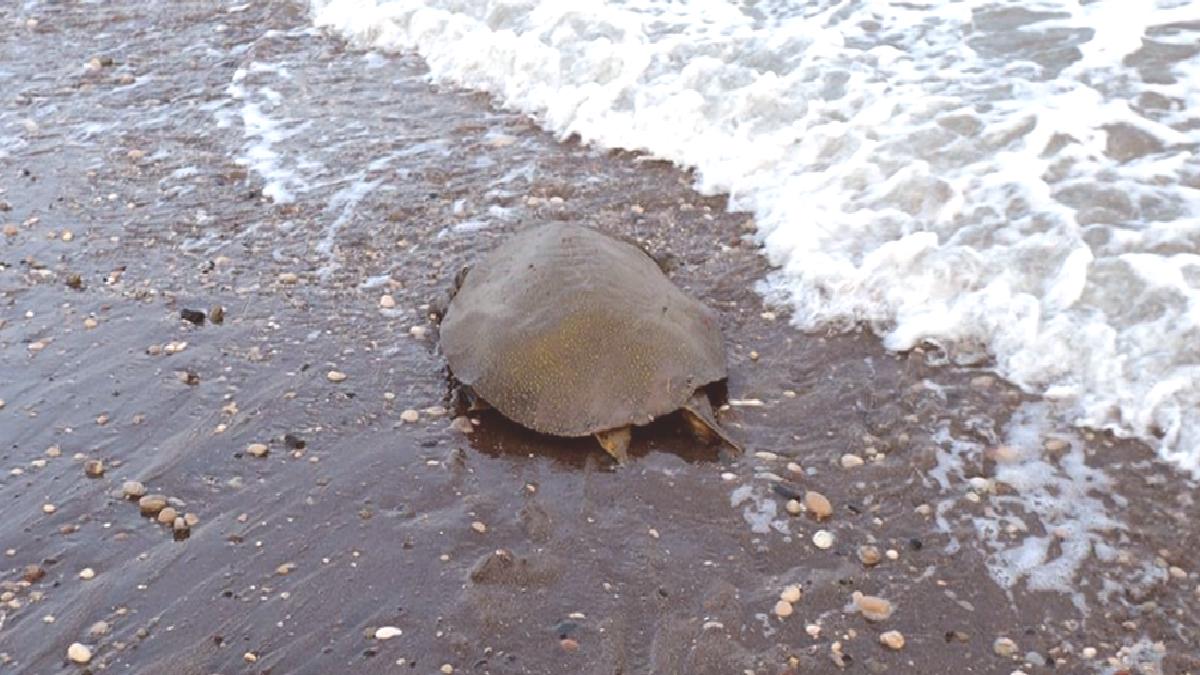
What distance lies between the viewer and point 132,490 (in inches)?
145

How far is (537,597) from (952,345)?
6.43ft

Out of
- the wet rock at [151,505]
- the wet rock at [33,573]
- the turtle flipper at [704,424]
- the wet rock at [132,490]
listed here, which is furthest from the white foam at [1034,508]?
the wet rock at [33,573]

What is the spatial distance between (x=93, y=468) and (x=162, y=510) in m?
0.39

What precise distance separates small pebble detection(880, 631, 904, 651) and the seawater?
1241mm

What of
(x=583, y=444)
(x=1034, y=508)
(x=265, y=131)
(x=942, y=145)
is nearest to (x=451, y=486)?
(x=583, y=444)

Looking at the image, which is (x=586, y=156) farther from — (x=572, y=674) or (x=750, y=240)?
(x=572, y=674)

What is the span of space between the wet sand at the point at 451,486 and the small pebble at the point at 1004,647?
0.12ft

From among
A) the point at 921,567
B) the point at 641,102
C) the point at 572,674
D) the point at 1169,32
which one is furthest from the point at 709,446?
the point at 1169,32

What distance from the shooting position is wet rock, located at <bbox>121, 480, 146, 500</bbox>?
3684 millimetres

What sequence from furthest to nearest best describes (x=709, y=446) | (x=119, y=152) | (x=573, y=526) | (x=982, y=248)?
(x=119, y=152) → (x=982, y=248) → (x=709, y=446) → (x=573, y=526)

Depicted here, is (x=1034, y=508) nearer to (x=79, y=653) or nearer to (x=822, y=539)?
(x=822, y=539)

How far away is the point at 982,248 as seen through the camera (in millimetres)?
4637

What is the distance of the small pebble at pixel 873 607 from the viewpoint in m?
3.15

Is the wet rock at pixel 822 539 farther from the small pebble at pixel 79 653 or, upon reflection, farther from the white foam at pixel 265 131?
the white foam at pixel 265 131
